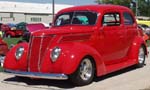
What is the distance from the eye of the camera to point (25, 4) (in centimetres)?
8569

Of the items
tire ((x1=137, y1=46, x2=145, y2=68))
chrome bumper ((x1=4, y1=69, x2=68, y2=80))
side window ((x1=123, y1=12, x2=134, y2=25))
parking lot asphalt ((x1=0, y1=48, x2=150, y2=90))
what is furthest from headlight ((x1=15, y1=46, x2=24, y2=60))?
tire ((x1=137, y1=46, x2=145, y2=68))

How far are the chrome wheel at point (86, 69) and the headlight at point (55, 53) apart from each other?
1.90 feet

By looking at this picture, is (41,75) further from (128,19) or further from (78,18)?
(128,19)

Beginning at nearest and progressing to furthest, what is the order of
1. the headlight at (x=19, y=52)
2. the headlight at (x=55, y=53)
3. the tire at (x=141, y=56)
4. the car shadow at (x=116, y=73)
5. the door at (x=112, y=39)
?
1. the headlight at (x=55, y=53)
2. the headlight at (x=19, y=52)
3. the car shadow at (x=116, y=73)
4. the door at (x=112, y=39)
5. the tire at (x=141, y=56)

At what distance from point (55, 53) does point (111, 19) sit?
2473mm

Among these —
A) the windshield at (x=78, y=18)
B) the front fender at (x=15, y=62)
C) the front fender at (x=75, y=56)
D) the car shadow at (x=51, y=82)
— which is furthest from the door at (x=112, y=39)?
the front fender at (x=15, y=62)

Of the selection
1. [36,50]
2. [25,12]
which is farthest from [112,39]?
[25,12]

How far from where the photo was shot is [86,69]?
9.34 metres

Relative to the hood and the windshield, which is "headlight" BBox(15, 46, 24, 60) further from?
the windshield

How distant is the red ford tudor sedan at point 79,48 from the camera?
9.00m

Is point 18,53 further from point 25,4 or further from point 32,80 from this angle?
point 25,4

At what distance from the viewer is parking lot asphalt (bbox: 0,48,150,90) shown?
9.16 m

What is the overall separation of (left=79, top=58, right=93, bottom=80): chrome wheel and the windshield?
1.28 meters

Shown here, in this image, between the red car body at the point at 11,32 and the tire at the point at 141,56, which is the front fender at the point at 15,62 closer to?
the tire at the point at 141,56
